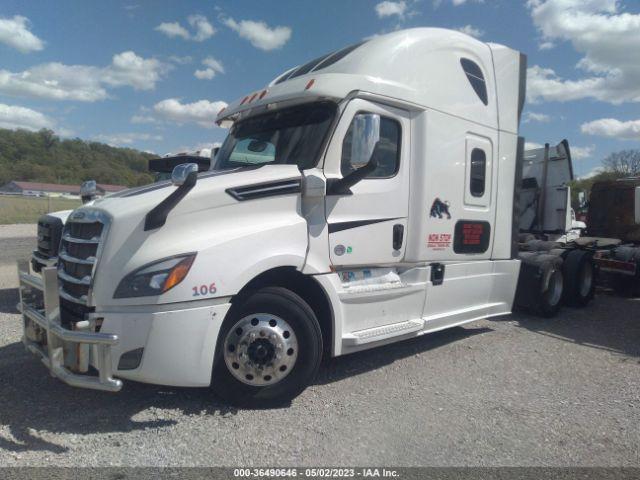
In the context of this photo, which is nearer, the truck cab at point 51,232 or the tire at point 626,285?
the truck cab at point 51,232

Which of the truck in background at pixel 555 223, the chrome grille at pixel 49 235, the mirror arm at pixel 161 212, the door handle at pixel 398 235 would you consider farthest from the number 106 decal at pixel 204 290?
the truck in background at pixel 555 223

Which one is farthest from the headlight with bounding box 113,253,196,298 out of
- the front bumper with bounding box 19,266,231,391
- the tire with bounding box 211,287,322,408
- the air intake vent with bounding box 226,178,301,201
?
the air intake vent with bounding box 226,178,301,201

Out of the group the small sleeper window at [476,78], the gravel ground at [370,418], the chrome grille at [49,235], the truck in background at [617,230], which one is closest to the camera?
the gravel ground at [370,418]

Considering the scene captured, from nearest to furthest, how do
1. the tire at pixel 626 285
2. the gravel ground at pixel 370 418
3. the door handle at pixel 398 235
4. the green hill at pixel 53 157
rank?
the gravel ground at pixel 370 418
the door handle at pixel 398 235
the tire at pixel 626 285
the green hill at pixel 53 157

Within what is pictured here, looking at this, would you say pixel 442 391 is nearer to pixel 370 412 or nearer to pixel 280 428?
pixel 370 412

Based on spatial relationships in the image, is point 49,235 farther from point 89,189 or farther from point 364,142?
point 364,142

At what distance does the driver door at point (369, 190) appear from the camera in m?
4.52

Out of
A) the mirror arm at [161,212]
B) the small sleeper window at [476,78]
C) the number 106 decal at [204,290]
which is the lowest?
the number 106 decal at [204,290]

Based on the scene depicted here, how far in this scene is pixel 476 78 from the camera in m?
6.11

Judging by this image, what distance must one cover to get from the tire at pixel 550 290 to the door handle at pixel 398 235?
151 inches

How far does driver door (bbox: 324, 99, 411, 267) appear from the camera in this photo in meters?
4.52

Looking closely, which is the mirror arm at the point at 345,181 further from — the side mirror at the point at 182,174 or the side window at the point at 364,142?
the side mirror at the point at 182,174

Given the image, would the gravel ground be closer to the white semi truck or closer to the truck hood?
the white semi truck

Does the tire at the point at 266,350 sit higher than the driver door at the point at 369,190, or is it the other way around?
the driver door at the point at 369,190
